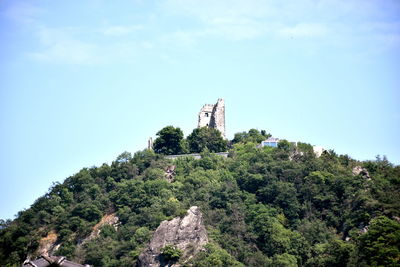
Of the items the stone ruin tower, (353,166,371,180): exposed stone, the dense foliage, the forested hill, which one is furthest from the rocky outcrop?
the stone ruin tower

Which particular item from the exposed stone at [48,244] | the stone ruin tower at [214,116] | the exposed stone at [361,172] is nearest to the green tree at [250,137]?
the stone ruin tower at [214,116]

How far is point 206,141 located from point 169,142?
3.95 meters

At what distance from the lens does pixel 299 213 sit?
56.4 m

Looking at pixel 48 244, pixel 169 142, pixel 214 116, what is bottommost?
pixel 48 244

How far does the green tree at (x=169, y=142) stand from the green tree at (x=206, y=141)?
1.41 m

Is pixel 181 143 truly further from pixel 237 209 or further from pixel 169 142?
pixel 237 209

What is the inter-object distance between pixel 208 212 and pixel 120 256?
8.38m

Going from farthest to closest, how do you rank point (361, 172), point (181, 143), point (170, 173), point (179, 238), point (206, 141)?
point (181, 143) < point (206, 141) < point (170, 173) < point (361, 172) < point (179, 238)

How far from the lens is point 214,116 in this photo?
79625 mm

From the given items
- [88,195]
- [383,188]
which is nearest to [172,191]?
[88,195]

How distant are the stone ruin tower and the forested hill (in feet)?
36.5

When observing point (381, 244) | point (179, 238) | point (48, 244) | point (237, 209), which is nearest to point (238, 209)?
point (237, 209)

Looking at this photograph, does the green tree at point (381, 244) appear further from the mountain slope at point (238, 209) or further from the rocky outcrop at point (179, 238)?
the rocky outcrop at point (179, 238)

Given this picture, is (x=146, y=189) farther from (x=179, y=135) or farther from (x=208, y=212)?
(x=179, y=135)
